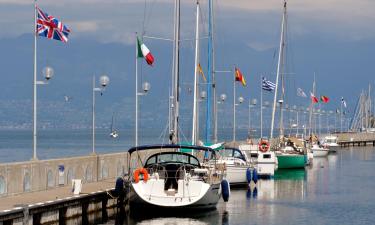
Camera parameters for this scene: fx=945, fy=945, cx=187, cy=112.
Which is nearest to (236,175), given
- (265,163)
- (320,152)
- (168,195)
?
(265,163)

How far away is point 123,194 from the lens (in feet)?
135

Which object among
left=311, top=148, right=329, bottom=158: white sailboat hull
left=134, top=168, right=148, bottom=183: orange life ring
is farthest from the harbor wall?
left=311, top=148, right=329, bottom=158: white sailboat hull

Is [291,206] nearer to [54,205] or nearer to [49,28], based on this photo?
[49,28]

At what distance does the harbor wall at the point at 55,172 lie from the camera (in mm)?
35575

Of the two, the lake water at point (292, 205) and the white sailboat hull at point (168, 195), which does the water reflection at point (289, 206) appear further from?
the white sailboat hull at point (168, 195)

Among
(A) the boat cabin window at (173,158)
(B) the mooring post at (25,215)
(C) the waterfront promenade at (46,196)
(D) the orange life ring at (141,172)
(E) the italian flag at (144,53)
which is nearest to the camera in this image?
(B) the mooring post at (25,215)

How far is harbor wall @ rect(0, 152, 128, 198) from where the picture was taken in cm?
3558

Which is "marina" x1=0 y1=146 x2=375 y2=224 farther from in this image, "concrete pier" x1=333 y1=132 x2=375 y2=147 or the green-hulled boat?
"concrete pier" x1=333 y1=132 x2=375 y2=147

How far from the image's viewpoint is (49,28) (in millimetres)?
43062

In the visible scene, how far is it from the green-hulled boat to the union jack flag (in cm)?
3720

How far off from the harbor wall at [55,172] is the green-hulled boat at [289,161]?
30688mm

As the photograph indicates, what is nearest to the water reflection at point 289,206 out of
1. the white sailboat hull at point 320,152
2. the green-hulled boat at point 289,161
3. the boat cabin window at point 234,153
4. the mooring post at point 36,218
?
the boat cabin window at point 234,153

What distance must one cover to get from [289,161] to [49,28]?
1552 inches

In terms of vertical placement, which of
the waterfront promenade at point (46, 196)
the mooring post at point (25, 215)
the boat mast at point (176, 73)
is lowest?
the mooring post at point (25, 215)
